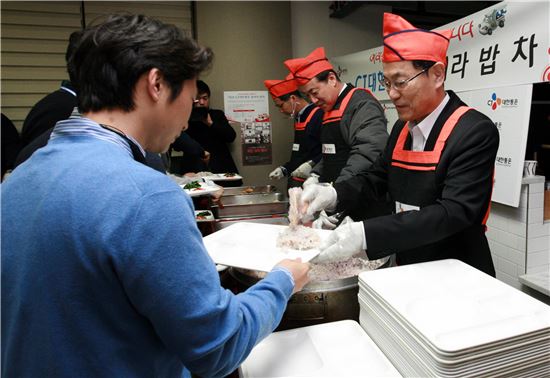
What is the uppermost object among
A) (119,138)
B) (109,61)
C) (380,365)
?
(109,61)

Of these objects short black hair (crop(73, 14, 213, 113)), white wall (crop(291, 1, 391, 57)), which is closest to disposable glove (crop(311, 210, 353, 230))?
short black hair (crop(73, 14, 213, 113))

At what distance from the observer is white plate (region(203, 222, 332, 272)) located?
1.18 metres

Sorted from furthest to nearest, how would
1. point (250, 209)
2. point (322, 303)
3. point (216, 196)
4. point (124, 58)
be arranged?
1. point (216, 196)
2. point (250, 209)
3. point (322, 303)
4. point (124, 58)

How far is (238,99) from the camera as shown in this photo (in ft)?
16.0

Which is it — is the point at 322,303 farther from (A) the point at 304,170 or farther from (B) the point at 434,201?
(A) the point at 304,170

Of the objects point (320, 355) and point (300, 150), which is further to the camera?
point (300, 150)

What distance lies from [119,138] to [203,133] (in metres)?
3.86

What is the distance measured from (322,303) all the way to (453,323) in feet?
1.30

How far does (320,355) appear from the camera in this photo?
874 mm

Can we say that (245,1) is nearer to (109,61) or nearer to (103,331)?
(109,61)

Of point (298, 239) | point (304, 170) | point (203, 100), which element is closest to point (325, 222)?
point (298, 239)

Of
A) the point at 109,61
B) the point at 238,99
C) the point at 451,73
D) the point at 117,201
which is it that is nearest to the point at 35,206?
the point at 117,201

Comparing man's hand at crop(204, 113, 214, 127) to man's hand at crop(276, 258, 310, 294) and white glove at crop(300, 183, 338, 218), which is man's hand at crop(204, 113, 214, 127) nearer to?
white glove at crop(300, 183, 338, 218)

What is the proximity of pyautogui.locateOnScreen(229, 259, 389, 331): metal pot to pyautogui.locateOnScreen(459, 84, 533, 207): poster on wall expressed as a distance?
1.95 metres
